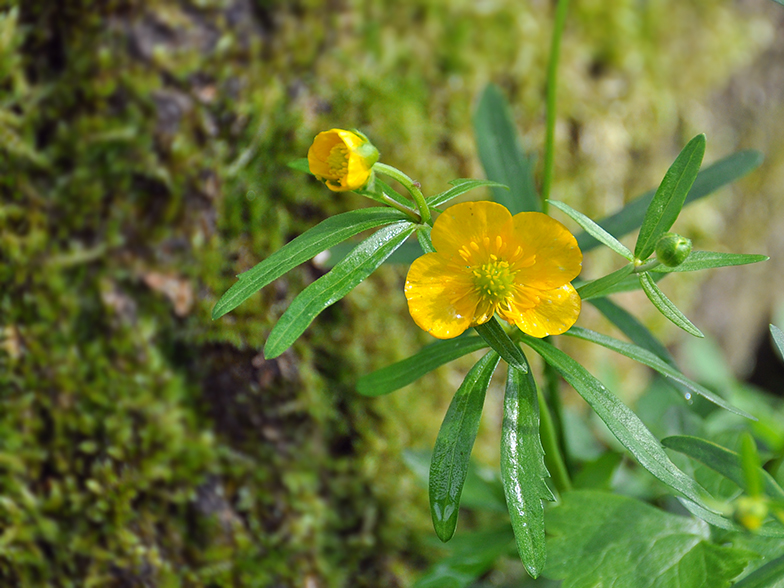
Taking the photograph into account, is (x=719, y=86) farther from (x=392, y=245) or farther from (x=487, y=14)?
(x=392, y=245)

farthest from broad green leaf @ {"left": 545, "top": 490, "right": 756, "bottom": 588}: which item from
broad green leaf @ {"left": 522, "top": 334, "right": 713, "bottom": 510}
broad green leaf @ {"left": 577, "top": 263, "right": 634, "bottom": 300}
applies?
broad green leaf @ {"left": 577, "top": 263, "right": 634, "bottom": 300}

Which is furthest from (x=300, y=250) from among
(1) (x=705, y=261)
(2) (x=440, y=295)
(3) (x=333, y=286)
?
(1) (x=705, y=261)

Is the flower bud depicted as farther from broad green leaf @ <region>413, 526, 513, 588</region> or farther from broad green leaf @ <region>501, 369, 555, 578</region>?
broad green leaf @ <region>413, 526, 513, 588</region>

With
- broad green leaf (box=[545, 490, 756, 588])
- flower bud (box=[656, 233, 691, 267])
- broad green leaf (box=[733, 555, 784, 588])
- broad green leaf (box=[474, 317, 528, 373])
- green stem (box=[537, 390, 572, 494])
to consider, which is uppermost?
flower bud (box=[656, 233, 691, 267])

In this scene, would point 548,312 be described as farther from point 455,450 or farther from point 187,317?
point 187,317

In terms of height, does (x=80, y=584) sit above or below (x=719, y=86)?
below

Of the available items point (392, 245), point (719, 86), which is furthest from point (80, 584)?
point (719, 86)

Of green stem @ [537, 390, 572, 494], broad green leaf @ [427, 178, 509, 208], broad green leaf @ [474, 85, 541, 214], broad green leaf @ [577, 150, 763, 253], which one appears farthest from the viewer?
broad green leaf @ [474, 85, 541, 214]

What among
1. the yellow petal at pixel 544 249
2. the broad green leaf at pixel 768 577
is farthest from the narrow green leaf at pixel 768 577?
the yellow petal at pixel 544 249
